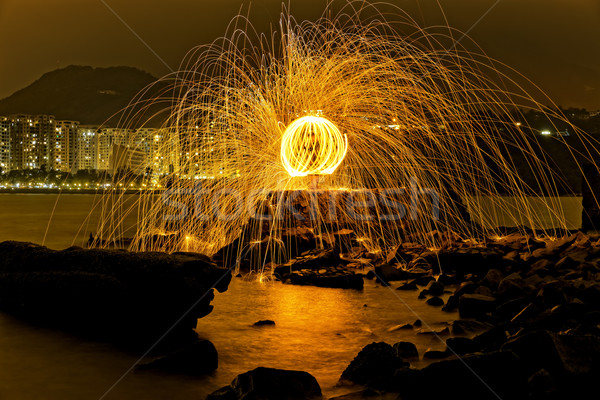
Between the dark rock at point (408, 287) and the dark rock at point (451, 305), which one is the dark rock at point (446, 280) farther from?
the dark rock at point (451, 305)

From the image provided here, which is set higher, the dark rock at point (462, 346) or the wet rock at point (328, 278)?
the wet rock at point (328, 278)


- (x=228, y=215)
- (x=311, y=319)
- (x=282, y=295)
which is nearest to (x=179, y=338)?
(x=311, y=319)

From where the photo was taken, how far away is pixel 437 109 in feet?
39.2

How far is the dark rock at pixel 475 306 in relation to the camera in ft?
22.5

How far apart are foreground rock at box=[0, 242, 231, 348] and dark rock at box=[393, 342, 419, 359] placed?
6.27ft

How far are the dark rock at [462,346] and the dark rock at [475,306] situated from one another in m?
1.64

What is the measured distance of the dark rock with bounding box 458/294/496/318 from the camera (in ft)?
22.5

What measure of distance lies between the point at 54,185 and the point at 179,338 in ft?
381

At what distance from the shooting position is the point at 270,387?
4211mm

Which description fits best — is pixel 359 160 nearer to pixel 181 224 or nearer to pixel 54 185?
pixel 181 224

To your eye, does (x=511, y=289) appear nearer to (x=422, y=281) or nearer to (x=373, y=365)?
(x=422, y=281)

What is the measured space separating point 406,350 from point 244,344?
5.35ft

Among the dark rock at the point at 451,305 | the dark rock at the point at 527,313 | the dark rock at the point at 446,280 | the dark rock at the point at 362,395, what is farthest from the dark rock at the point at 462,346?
the dark rock at the point at 446,280

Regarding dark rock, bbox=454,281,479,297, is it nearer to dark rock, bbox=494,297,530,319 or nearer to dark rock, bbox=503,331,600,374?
dark rock, bbox=494,297,530,319
